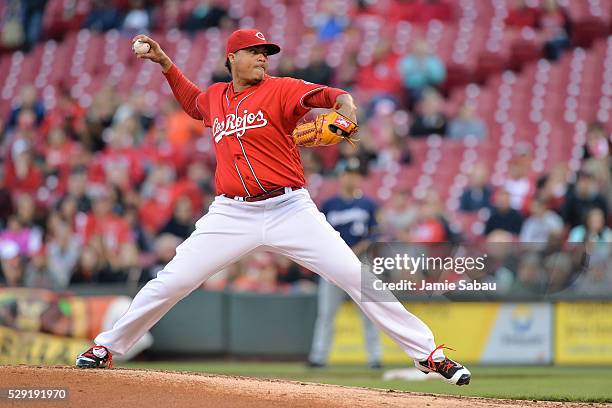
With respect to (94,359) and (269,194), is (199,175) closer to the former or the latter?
(94,359)

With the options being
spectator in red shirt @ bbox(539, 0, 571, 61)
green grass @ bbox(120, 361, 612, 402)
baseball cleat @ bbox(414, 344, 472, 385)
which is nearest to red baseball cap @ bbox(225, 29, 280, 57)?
baseball cleat @ bbox(414, 344, 472, 385)

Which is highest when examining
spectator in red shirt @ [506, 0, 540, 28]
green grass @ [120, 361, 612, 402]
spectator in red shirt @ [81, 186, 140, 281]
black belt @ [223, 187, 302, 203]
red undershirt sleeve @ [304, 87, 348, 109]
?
spectator in red shirt @ [506, 0, 540, 28]

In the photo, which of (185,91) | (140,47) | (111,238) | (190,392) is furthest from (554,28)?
(190,392)

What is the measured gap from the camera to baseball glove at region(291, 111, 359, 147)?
6324mm

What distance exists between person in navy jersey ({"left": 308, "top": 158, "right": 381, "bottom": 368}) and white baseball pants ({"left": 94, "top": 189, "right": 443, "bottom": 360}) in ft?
13.5

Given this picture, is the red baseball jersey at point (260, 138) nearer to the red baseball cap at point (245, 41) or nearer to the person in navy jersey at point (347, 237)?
the red baseball cap at point (245, 41)

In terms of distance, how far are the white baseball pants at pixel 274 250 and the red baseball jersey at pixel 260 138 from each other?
0.35 feet

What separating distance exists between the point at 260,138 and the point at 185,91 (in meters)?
0.86

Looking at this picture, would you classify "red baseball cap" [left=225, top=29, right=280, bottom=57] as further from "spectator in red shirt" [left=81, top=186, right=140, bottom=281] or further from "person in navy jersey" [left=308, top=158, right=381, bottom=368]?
"spectator in red shirt" [left=81, top=186, right=140, bottom=281]

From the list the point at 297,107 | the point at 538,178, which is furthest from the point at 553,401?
the point at 538,178

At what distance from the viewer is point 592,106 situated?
48.8 ft

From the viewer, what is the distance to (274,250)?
267 inches

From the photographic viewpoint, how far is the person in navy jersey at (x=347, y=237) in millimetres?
10852

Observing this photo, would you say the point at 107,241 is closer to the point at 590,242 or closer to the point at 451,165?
the point at 451,165
